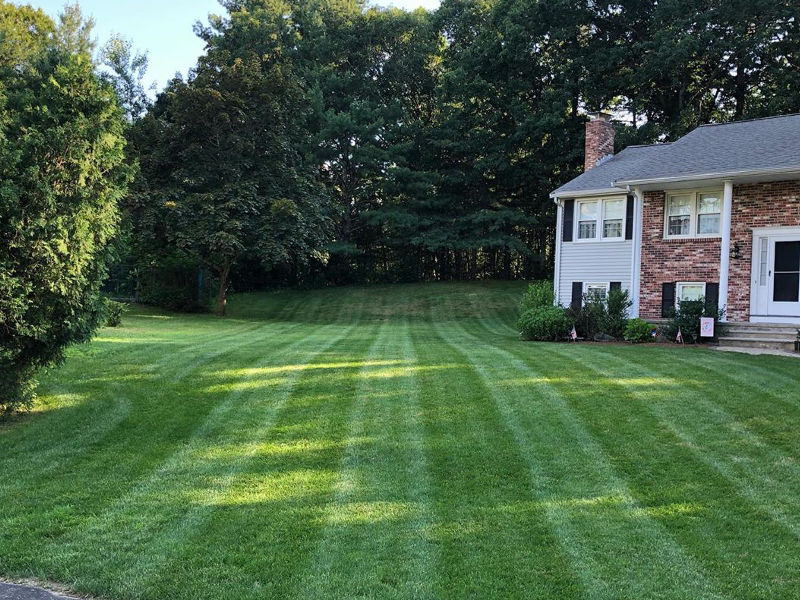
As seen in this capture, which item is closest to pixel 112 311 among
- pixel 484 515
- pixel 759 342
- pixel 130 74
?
pixel 484 515

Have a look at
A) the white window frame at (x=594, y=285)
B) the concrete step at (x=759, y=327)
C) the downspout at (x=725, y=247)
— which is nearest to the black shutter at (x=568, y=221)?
the white window frame at (x=594, y=285)

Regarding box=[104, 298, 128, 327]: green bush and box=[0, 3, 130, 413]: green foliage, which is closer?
box=[0, 3, 130, 413]: green foliage

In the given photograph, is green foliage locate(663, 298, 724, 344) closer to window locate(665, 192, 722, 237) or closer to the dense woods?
window locate(665, 192, 722, 237)

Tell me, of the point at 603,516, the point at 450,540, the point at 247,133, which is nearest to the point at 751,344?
the point at 603,516

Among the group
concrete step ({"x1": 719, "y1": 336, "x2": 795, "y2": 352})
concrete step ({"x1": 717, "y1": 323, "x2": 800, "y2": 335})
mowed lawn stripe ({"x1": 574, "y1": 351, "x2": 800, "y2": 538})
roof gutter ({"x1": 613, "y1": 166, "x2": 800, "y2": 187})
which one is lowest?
mowed lawn stripe ({"x1": 574, "y1": 351, "x2": 800, "y2": 538})

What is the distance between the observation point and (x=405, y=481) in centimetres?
487

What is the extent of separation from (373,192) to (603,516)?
31.7m

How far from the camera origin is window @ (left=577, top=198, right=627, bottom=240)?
17422 mm

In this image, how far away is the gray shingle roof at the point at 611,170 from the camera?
57.5ft

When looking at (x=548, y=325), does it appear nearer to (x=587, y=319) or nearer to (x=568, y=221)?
(x=587, y=319)

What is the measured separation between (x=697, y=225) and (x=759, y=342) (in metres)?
3.76

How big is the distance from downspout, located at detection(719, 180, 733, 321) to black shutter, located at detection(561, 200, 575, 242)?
14.6 feet

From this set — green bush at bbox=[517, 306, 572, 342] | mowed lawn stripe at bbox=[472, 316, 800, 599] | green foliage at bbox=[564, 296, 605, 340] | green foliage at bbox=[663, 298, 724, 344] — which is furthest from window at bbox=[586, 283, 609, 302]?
mowed lawn stripe at bbox=[472, 316, 800, 599]

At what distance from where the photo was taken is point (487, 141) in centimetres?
3209
